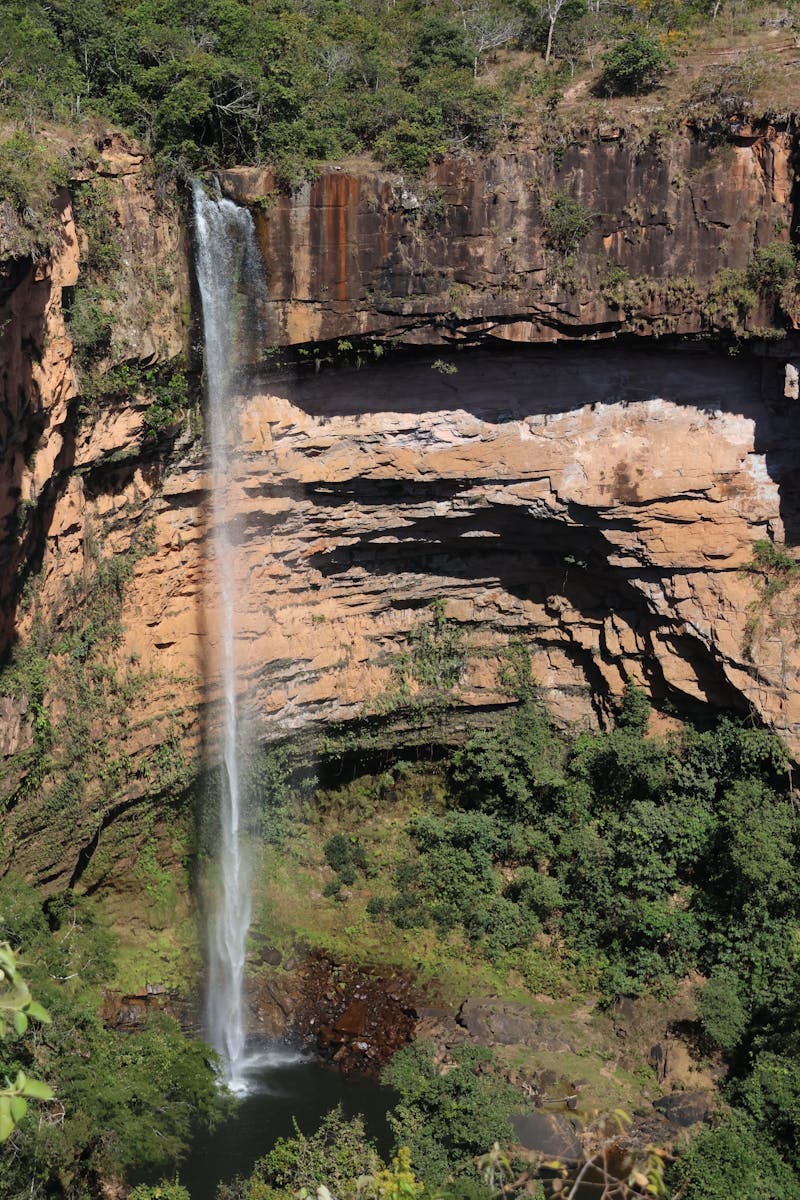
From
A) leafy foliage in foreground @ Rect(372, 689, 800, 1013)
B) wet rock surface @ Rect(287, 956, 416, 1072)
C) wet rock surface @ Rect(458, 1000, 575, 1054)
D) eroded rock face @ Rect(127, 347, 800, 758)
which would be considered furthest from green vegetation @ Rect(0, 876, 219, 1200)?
leafy foliage in foreground @ Rect(372, 689, 800, 1013)

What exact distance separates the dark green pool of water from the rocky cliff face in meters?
4.31

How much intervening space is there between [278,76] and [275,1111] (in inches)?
569

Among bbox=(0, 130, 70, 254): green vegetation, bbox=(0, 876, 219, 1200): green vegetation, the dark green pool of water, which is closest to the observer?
bbox=(0, 876, 219, 1200): green vegetation

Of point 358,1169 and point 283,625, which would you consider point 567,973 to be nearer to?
point 358,1169

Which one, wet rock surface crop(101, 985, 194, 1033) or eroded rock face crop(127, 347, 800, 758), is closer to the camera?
wet rock surface crop(101, 985, 194, 1033)

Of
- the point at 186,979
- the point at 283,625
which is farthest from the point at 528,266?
the point at 186,979

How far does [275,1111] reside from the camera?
544 inches

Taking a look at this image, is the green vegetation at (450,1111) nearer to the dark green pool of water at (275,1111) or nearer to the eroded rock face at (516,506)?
the dark green pool of water at (275,1111)

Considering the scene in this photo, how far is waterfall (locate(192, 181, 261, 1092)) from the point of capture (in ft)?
49.1

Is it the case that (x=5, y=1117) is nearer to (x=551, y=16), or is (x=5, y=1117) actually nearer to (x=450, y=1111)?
(x=450, y=1111)

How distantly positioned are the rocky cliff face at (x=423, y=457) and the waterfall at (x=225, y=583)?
25 cm

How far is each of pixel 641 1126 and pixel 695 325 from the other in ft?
35.5

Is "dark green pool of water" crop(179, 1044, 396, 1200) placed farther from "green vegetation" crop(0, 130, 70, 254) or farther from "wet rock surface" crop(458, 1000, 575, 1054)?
"green vegetation" crop(0, 130, 70, 254)

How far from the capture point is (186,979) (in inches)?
633
